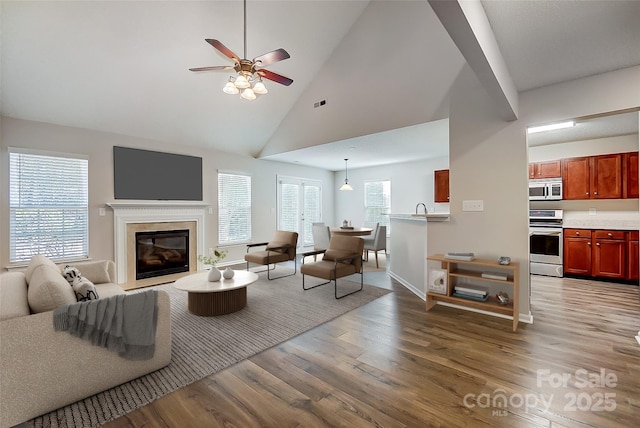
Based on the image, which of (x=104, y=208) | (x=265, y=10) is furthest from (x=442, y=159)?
(x=104, y=208)

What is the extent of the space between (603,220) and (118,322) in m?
6.94

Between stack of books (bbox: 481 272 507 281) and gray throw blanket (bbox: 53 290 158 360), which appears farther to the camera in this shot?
stack of books (bbox: 481 272 507 281)

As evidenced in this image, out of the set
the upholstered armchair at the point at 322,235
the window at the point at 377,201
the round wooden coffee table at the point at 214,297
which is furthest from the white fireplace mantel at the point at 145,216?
the window at the point at 377,201

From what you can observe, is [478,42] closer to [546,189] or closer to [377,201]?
[546,189]

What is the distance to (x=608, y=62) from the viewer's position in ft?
8.61

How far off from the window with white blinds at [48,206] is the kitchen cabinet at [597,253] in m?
8.27

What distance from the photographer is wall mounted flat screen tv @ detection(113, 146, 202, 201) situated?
4961 mm

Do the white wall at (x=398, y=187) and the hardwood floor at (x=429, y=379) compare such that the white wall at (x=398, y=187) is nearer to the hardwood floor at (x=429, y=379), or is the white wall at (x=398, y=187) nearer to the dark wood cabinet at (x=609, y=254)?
the dark wood cabinet at (x=609, y=254)

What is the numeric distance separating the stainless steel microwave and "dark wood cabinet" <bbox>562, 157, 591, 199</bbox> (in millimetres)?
84

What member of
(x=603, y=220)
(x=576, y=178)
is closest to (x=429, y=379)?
(x=603, y=220)

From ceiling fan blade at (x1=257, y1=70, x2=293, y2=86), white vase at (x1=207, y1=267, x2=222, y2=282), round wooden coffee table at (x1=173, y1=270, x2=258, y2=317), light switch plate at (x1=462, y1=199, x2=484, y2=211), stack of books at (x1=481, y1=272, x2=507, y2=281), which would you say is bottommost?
round wooden coffee table at (x1=173, y1=270, x2=258, y2=317)

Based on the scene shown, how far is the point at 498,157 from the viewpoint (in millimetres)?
3377

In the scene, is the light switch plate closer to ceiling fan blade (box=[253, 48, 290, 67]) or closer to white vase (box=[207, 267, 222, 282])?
ceiling fan blade (box=[253, 48, 290, 67])

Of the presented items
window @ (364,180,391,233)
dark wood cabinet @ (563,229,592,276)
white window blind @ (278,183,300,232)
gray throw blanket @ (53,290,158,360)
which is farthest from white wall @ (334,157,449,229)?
gray throw blanket @ (53,290,158,360)
